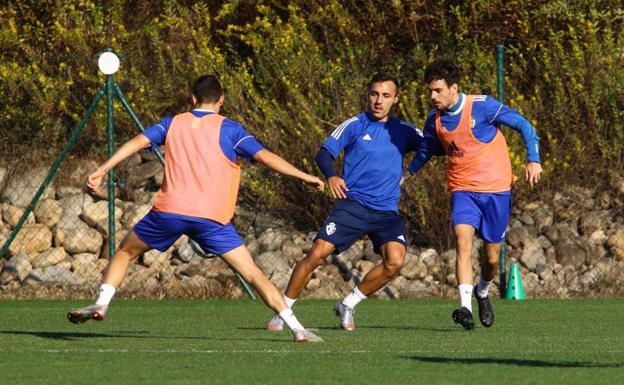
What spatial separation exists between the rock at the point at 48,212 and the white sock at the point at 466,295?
23.7 feet

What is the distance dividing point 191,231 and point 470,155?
257cm

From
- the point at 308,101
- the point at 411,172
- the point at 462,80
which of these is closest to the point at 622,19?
the point at 462,80

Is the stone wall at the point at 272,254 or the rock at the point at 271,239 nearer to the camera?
the stone wall at the point at 272,254

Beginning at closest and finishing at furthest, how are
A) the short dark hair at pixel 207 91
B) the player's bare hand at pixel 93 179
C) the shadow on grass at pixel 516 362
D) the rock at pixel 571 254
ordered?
1. the shadow on grass at pixel 516 362
2. the player's bare hand at pixel 93 179
3. the short dark hair at pixel 207 91
4. the rock at pixel 571 254

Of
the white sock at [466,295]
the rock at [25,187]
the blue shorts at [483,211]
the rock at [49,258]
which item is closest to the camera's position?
the white sock at [466,295]

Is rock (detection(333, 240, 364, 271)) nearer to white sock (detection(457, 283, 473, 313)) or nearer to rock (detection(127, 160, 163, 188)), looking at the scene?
rock (detection(127, 160, 163, 188))

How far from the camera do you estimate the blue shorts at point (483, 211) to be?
11227 millimetres

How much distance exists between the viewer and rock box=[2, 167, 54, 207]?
57.5 feet

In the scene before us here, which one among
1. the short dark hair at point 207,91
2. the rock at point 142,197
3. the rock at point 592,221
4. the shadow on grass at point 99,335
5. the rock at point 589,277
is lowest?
the rock at point 589,277

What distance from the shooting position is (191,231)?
9.63 m

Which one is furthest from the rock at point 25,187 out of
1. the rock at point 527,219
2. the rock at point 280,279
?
the rock at point 527,219

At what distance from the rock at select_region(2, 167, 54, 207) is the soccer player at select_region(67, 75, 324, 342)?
8.10 meters

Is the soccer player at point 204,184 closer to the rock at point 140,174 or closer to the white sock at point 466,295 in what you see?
the white sock at point 466,295

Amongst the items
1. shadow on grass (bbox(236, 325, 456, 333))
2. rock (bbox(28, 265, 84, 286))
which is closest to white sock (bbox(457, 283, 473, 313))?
shadow on grass (bbox(236, 325, 456, 333))
